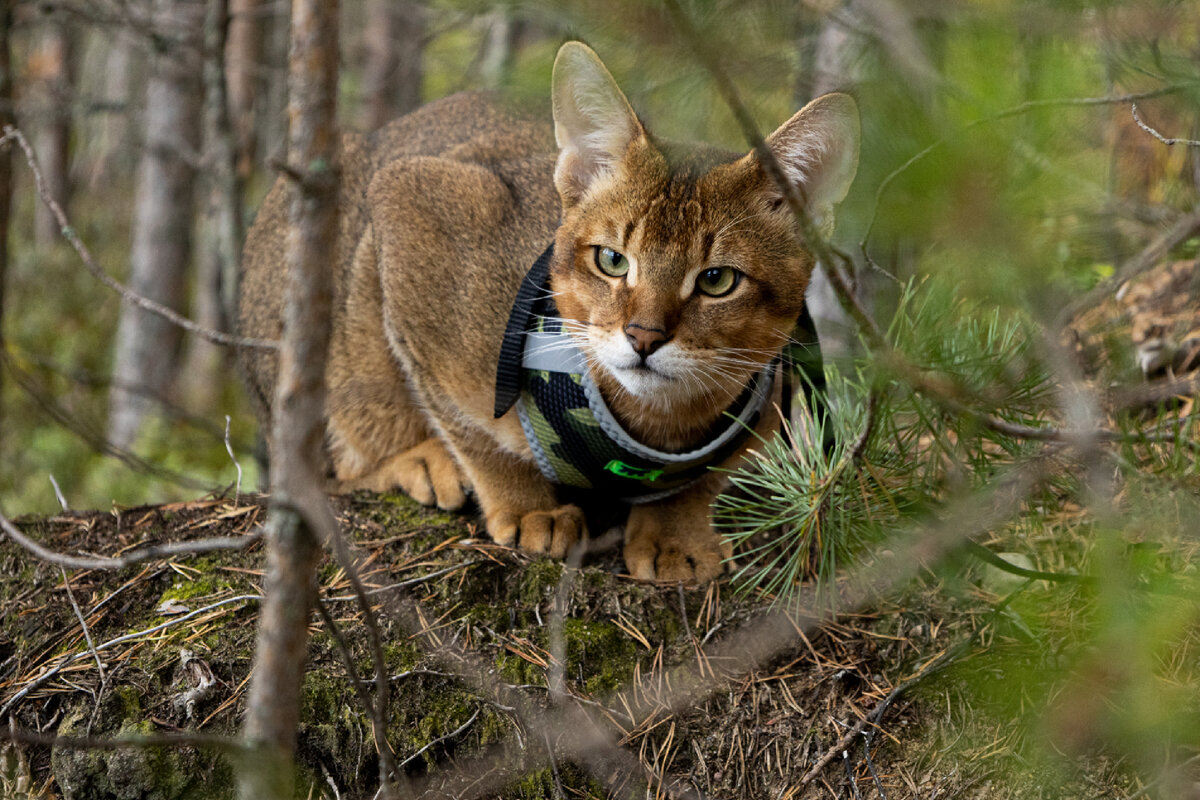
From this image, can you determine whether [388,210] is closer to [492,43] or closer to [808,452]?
[808,452]

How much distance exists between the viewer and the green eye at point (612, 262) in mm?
2605

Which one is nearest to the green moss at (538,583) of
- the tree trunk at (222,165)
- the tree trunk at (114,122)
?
the tree trunk at (222,165)

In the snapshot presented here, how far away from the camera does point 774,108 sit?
4.31 m

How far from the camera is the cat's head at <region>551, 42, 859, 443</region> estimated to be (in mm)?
2434

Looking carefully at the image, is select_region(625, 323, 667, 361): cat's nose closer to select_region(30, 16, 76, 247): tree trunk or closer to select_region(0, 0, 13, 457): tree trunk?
select_region(0, 0, 13, 457): tree trunk

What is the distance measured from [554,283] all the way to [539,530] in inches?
29.8

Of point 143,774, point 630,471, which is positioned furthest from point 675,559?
point 143,774

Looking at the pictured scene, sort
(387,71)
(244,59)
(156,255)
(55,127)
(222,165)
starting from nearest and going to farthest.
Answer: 1. (222,165)
2. (244,59)
3. (156,255)
4. (387,71)
5. (55,127)

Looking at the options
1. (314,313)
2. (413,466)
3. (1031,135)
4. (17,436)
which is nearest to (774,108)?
(413,466)

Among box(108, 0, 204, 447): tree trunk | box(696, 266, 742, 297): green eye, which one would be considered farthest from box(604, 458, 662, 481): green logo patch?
box(108, 0, 204, 447): tree trunk

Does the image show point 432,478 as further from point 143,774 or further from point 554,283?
point 143,774

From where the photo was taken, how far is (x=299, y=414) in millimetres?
1404

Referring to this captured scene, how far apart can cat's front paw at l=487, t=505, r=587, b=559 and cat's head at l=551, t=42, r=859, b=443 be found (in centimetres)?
46

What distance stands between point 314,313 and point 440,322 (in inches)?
68.5
